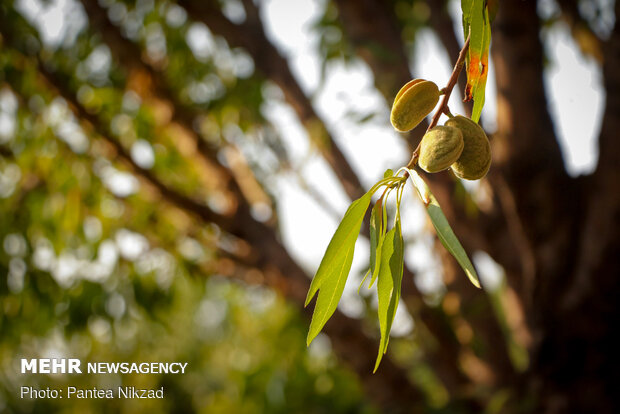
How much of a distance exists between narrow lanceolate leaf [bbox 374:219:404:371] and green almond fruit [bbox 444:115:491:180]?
0.07 metres

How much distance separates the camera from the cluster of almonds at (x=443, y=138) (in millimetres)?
Answer: 389

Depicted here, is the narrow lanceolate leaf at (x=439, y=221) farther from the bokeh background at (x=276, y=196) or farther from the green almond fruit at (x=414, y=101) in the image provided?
the bokeh background at (x=276, y=196)

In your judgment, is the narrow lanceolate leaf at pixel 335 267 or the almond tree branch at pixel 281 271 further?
the almond tree branch at pixel 281 271

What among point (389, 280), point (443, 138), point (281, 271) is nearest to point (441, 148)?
point (443, 138)

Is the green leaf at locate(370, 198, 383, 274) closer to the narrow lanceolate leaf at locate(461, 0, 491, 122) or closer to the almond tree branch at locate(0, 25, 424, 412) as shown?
the narrow lanceolate leaf at locate(461, 0, 491, 122)

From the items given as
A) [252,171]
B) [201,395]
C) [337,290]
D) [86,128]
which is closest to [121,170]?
[86,128]

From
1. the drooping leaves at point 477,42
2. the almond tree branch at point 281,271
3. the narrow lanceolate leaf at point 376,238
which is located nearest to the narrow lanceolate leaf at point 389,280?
the narrow lanceolate leaf at point 376,238

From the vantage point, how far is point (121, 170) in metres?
1.89

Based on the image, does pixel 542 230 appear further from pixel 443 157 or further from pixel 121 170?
pixel 121 170

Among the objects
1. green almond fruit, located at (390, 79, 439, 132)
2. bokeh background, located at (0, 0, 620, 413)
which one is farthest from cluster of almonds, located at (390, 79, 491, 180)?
bokeh background, located at (0, 0, 620, 413)

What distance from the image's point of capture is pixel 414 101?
0.43 meters

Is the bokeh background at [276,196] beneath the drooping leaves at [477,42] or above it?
above

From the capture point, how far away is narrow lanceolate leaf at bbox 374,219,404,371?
42cm

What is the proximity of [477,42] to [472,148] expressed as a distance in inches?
3.1
